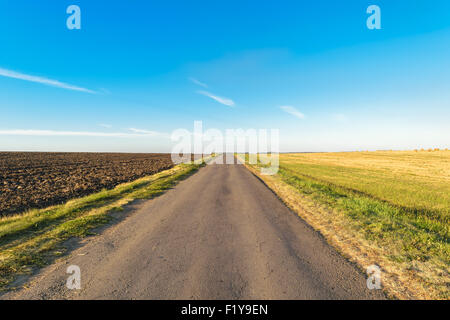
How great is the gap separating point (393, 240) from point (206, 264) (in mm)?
5871

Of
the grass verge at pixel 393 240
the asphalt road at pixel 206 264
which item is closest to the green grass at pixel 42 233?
the asphalt road at pixel 206 264

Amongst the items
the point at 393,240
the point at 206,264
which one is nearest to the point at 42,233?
the point at 206,264

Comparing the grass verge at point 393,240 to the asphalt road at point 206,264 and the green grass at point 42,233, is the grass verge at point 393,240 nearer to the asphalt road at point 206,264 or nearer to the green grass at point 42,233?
the asphalt road at point 206,264

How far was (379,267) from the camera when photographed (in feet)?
15.8

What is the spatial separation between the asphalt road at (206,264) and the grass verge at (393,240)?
0.60 m

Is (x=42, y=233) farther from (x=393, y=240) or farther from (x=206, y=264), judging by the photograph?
(x=393, y=240)

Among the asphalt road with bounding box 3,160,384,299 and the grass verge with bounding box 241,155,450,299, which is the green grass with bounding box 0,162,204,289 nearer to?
the asphalt road with bounding box 3,160,384,299

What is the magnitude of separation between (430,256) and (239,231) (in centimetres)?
519

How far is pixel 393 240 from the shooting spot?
630 centimetres
